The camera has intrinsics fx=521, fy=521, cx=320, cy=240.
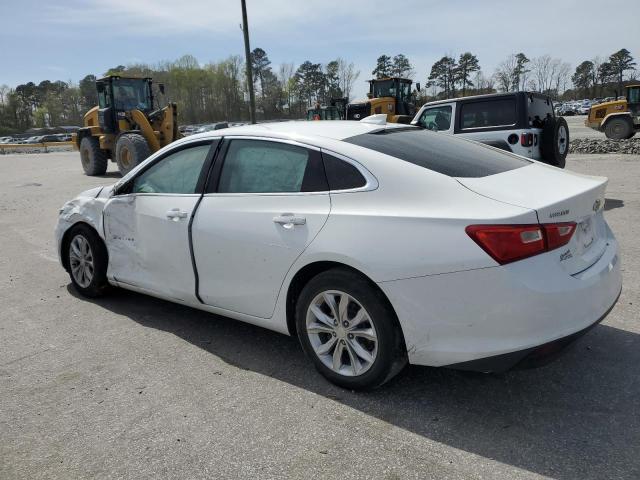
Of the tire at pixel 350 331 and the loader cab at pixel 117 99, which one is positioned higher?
the loader cab at pixel 117 99

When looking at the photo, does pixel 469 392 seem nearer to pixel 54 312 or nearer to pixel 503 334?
pixel 503 334

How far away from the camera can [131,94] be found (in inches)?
717

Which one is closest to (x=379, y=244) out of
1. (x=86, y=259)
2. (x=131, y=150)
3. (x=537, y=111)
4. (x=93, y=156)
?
(x=86, y=259)

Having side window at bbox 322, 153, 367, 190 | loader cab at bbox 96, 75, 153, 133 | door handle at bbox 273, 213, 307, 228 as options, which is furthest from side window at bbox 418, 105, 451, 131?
loader cab at bbox 96, 75, 153, 133

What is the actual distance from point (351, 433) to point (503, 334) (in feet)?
3.10

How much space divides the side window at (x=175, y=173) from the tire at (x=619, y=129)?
74.0 ft

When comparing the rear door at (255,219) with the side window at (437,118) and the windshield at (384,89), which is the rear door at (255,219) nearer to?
the side window at (437,118)

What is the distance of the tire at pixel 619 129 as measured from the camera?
70.8 feet

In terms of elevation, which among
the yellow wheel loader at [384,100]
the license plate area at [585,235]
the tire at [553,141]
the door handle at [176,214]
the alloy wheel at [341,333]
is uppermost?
the yellow wheel loader at [384,100]

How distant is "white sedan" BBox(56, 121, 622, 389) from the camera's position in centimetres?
257

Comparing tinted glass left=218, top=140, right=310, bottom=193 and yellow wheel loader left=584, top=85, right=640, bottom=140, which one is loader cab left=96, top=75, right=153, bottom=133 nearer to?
tinted glass left=218, top=140, right=310, bottom=193

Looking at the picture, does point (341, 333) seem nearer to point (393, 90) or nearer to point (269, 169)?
point (269, 169)

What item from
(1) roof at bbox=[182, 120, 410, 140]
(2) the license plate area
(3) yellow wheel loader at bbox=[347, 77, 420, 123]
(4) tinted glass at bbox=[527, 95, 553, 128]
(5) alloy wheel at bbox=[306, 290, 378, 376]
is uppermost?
(3) yellow wheel loader at bbox=[347, 77, 420, 123]

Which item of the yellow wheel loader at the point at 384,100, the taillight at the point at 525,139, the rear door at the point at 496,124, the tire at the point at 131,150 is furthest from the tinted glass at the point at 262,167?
the yellow wheel loader at the point at 384,100
